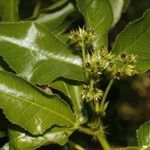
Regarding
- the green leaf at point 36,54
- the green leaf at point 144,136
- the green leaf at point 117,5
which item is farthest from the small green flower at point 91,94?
the green leaf at point 117,5

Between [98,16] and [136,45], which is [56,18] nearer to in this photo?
[98,16]

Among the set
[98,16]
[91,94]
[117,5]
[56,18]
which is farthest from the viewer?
[56,18]

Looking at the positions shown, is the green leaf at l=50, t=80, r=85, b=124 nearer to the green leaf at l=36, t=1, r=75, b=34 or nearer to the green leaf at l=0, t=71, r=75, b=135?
the green leaf at l=0, t=71, r=75, b=135

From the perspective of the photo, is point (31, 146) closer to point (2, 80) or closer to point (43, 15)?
point (2, 80)

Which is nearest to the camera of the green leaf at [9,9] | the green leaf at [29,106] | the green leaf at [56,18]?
the green leaf at [29,106]

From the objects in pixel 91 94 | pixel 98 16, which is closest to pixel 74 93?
pixel 91 94

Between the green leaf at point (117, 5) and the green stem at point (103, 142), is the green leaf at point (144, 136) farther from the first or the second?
the green leaf at point (117, 5)
